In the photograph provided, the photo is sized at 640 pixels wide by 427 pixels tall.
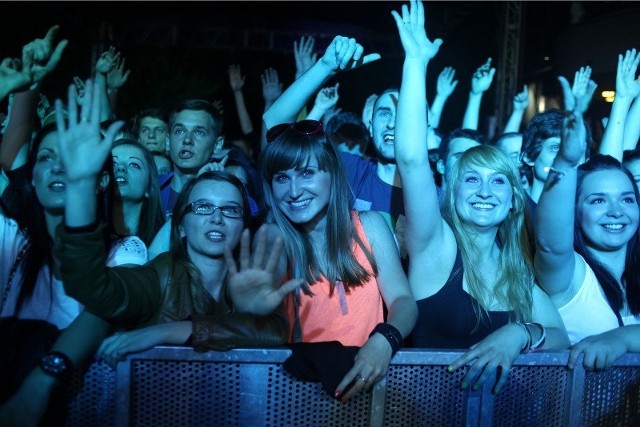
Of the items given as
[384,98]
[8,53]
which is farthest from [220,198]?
[8,53]

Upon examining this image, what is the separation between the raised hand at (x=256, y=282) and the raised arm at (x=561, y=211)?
1.03 m

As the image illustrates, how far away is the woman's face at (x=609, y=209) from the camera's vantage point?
105 inches

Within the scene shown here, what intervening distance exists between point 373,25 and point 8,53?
8917 mm

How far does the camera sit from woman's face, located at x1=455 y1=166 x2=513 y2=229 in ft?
8.23

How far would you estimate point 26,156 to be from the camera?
275 cm

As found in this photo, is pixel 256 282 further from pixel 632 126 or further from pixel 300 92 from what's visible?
pixel 632 126

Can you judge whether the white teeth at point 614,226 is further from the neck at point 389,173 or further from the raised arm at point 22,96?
the raised arm at point 22,96

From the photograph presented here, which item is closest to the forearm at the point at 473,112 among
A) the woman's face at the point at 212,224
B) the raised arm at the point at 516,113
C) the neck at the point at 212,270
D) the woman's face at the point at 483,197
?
the raised arm at the point at 516,113

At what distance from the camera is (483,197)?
2.51 m

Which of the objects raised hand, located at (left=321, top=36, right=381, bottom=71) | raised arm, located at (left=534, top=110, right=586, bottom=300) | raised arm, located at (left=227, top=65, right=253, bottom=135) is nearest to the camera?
raised arm, located at (left=534, top=110, right=586, bottom=300)

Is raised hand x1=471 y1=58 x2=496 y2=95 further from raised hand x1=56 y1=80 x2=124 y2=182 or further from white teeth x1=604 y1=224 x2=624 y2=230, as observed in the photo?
raised hand x1=56 y1=80 x2=124 y2=182

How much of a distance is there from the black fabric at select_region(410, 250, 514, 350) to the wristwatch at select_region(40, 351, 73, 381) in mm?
1280

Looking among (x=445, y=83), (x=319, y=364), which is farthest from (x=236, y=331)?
(x=445, y=83)

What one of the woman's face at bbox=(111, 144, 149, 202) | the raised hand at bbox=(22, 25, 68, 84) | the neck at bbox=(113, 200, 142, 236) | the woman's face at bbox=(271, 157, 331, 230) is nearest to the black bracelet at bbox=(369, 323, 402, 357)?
the woman's face at bbox=(271, 157, 331, 230)
